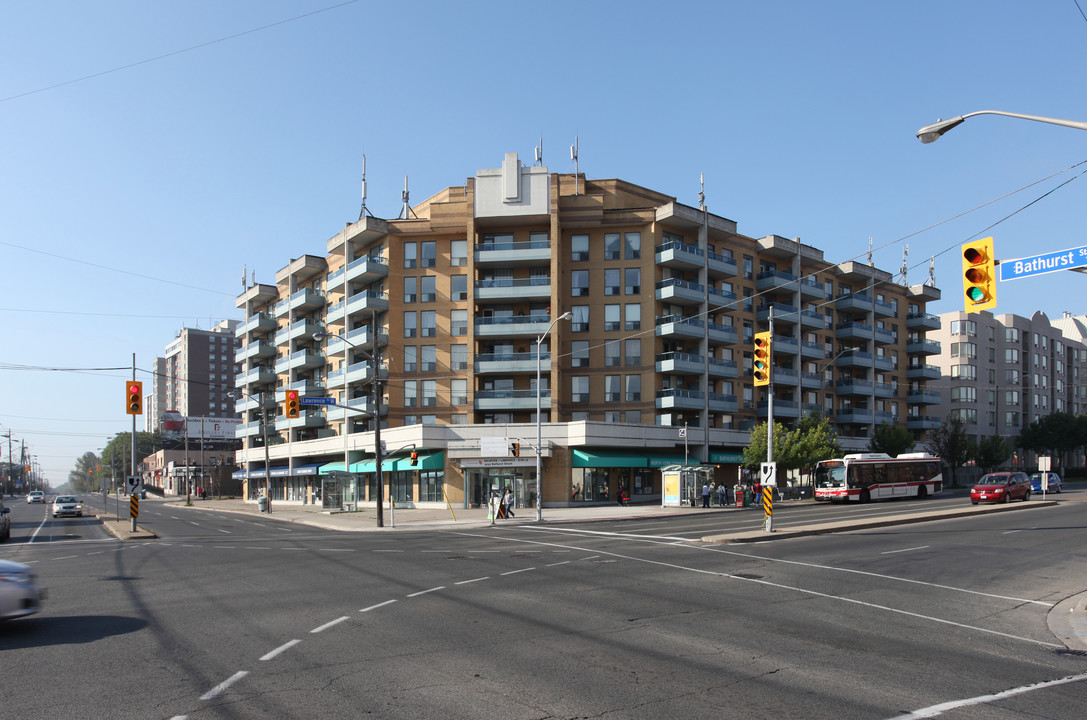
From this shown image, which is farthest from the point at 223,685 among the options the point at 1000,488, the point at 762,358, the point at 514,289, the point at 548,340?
the point at 514,289

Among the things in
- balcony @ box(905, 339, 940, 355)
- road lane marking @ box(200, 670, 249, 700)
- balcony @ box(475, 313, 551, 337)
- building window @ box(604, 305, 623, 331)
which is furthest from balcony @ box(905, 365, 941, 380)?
road lane marking @ box(200, 670, 249, 700)

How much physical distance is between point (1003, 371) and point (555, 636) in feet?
361

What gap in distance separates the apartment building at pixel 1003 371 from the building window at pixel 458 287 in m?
67.6

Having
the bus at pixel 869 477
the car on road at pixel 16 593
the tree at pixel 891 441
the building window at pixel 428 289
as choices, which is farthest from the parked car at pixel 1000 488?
the car on road at pixel 16 593

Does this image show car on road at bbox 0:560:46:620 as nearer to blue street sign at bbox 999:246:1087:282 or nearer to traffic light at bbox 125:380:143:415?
blue street sign at bbox 999:246:1087:282

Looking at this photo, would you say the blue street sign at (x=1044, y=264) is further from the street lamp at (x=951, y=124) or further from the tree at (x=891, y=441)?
the tree at (x=891, y=441)

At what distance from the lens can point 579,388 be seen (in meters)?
57.5

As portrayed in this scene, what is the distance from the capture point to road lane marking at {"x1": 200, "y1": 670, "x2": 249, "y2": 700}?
785 centimetres

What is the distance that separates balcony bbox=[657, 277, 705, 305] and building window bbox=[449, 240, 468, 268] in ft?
48.9

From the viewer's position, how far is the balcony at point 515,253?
55.9 meters

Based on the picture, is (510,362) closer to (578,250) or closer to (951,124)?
(578,250)

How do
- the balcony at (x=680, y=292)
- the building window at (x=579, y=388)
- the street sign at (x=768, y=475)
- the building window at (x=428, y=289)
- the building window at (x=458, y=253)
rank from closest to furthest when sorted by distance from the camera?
1. the street sign at (x=768, y=475)
2. the balcony at (x=680, y=292)
3. the building window at (x=579, y=388)
4. the building window at (x=458, y=253)
5. the building window at (x=428, y=289)

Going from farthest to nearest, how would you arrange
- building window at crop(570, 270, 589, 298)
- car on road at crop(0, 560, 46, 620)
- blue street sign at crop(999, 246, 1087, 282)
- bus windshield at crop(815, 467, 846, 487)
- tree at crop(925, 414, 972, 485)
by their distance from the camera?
tree at crop(925, 414, 972, 485)
building window at crop(570, 270, 589, 298)
bus windshield at crop(815, 467, 846, 487)
blue street sign at crop(999, 246, 1087, 282)
car on road at crop(0, 560, 46, 620)

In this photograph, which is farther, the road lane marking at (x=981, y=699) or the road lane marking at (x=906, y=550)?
the road lane marking at (x=906, y=550)
